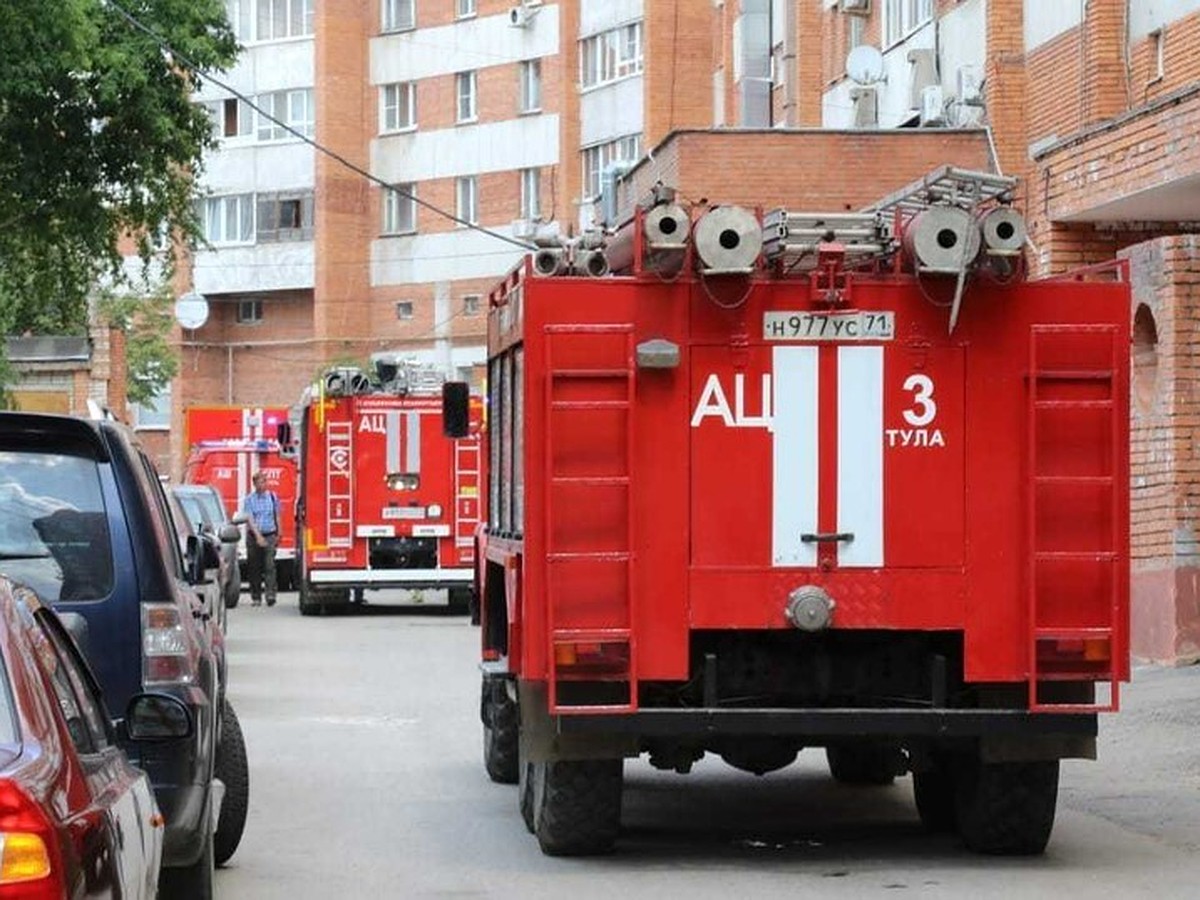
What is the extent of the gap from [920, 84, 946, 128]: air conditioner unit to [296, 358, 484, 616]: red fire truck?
7851 mm

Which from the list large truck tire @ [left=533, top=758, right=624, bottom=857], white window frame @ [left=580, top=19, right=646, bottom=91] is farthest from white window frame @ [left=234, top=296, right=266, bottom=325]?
large truck tire @ [left=533, top=758, right=624, bottom=857]

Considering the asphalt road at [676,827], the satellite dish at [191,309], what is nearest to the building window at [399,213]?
the satellite dish at [191,309]

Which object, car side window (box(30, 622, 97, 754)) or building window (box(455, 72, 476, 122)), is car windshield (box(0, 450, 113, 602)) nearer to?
car side window (box(30, 622, 97, 754))

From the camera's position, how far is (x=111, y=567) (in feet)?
31.7

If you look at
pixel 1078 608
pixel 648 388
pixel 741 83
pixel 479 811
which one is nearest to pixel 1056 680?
pixel 1078 608

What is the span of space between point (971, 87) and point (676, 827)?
17148 mm

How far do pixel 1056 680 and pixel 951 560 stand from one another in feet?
2.27

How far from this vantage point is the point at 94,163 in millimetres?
35000

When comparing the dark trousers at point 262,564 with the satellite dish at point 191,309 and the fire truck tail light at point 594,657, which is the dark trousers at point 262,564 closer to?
the satellite dish at point 191,309

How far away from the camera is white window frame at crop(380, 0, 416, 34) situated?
243ft

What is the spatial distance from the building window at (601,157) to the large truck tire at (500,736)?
49356mm

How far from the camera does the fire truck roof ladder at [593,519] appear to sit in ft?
39.4

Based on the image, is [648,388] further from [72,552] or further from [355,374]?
[355,374]

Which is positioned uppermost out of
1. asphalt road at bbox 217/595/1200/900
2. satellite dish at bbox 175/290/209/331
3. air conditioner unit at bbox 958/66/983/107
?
air conditioner unit at bbox 958/66/983/107
